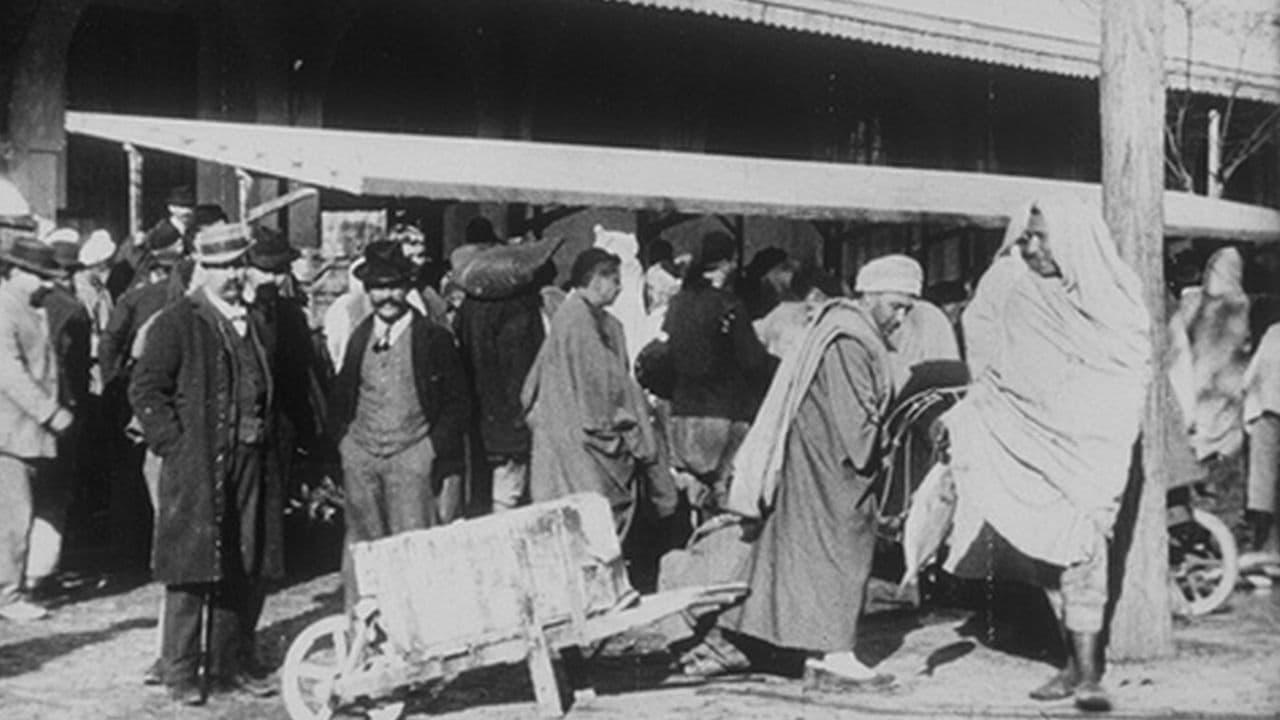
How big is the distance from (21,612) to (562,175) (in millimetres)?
3250

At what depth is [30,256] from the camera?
817 centimetres

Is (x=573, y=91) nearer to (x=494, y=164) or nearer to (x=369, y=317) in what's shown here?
(x=494, y=164)

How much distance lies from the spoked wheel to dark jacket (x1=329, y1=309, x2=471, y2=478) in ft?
→ 11.0

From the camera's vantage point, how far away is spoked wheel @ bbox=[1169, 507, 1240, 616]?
8.24 m

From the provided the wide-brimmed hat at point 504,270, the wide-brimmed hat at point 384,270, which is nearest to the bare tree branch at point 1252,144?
the wide-brimmed hat at point 504,270

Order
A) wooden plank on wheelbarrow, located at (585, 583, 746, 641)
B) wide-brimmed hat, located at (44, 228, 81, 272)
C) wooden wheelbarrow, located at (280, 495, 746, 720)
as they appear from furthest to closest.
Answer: wide-brimmed hat, located at (44, 228, 81, 272)
wooden plank on wheelbarrow, located at (585, 583, 746, 641)
wooden wheelbarrow, located at (280, 495, 746, 720)

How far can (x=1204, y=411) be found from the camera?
9734mm

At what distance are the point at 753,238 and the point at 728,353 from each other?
6.48m

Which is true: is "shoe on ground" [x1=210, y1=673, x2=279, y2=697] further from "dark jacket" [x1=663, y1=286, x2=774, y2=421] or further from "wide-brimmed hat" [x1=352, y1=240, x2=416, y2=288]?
"dark jacket" [x1=663, y1=286, x2=774, y2=421]

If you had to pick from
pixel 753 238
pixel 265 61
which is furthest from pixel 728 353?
pixel 753 238

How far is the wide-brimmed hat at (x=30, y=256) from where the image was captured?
816cm

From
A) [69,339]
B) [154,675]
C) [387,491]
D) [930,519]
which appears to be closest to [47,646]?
[154,675]

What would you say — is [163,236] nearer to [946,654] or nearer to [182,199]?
[182,199]

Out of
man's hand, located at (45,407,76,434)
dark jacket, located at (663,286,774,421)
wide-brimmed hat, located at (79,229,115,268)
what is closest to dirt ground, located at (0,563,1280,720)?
man's hand, located at (45,407,76,434)
